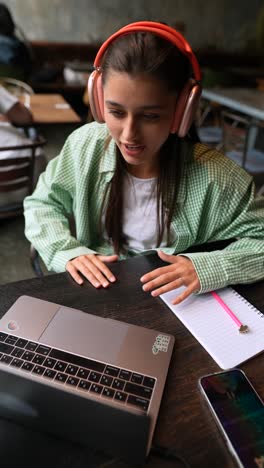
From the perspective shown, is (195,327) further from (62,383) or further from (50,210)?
(50,210)

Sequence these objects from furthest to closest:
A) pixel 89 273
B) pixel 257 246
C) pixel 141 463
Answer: pixel 257 246 → pixel 89 273 → pixel 141 463

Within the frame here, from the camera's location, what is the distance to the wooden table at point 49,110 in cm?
245

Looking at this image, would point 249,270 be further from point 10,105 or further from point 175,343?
point 10,105

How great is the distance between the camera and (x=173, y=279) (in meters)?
0.78

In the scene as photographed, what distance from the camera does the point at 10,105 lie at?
2203 mm

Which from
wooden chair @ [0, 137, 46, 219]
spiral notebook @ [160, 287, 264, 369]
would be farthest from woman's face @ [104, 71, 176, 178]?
wooden chair @ [0, 137, 46, 219]

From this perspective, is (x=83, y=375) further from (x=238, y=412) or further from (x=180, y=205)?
(x=180, y=205)

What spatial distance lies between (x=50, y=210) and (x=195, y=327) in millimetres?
557

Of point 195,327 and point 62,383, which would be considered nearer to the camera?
point 62,383

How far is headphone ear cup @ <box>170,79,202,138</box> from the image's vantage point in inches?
29.5

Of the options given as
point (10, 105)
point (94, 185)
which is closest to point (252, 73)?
point (10, 105)

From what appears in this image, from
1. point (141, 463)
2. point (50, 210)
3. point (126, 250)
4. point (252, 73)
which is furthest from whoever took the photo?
point (252, 73)

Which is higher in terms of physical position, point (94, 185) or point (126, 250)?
point (94, 185)

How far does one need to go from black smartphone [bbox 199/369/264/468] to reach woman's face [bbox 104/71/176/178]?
0.50 m
